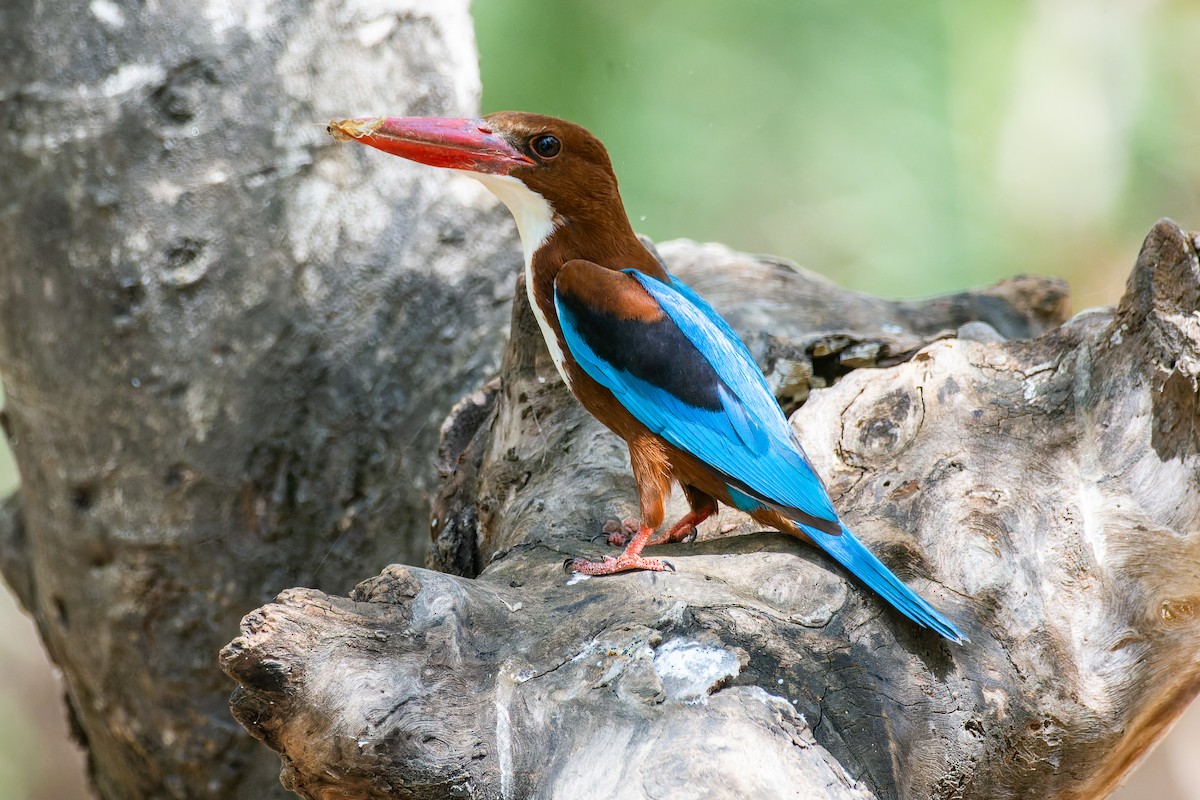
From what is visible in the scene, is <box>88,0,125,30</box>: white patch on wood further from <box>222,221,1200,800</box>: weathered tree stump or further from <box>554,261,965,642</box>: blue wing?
<box>554,261,965,642</box>: blue wing

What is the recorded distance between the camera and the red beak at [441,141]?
2.18 m

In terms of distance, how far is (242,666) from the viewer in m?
1.33

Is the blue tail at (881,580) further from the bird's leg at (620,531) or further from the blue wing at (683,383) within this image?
the bird's leg at (620,531)

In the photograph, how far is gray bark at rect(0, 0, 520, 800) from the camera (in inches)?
102

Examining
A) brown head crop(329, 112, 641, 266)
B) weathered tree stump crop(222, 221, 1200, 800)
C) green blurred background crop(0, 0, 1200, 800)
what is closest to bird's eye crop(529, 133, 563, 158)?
brown head crop(329, 112, 641, 266)

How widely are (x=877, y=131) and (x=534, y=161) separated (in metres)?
4.17

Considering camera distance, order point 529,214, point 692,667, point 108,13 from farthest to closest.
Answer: point 108,13
point 529,214
point 692,667

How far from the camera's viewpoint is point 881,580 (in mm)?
1749

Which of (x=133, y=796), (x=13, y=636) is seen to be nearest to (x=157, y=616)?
(x=133, y=796)

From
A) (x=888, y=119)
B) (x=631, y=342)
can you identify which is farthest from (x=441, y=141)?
(x=888, y=119)

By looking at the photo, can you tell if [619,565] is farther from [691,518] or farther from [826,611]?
[691,518]

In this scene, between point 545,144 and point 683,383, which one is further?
point 545,144

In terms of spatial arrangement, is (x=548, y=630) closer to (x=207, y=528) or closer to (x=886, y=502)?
(x=886, y=502)

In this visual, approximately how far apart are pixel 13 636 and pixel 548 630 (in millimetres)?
5394
